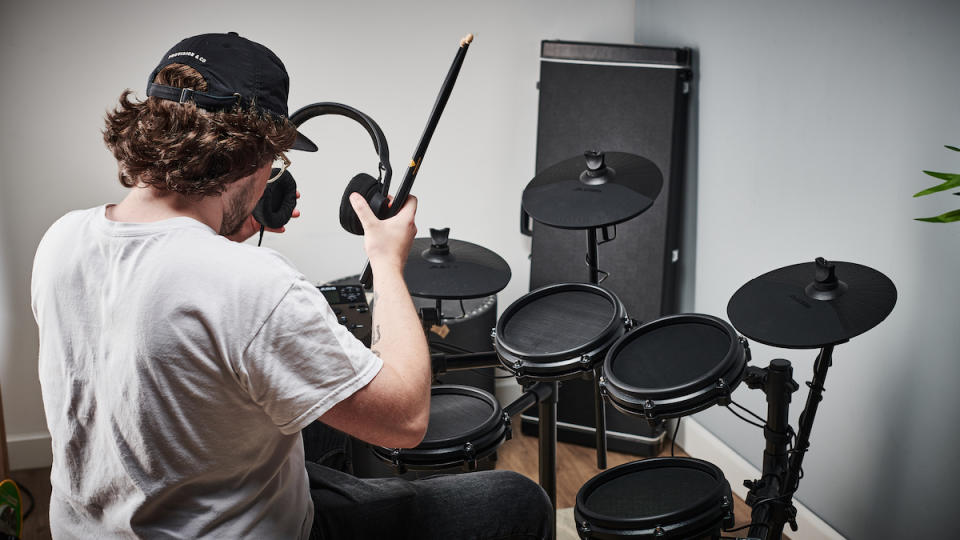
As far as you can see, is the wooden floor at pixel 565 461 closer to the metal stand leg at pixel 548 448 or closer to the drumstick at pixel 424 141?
the metal stand leg at pixel 548 448

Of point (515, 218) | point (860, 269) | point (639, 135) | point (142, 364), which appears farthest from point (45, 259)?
point (515, 218)

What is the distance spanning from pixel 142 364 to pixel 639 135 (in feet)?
7.06

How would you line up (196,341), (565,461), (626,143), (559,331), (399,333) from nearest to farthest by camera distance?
1. (196,341)
2. (399,333)
3. (559,331)
4. (626,143)
5. (565,461)

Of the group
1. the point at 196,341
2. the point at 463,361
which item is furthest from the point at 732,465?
the point at 196,341

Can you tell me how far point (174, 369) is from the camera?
2.91ft

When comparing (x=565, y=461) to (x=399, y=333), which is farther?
(x=565, y=461)

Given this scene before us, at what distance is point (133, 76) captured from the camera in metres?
2.67

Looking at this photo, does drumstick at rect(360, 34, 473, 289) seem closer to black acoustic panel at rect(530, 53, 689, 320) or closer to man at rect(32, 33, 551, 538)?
man at rect(32, 33, 551, 538)

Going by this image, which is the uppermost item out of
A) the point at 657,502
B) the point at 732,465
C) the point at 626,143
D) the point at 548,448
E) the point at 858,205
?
the point at 626,143

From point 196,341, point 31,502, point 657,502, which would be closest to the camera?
point 196,341

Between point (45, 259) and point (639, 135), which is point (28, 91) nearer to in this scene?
point (45, 259)

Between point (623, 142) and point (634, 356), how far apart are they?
51.1 inches

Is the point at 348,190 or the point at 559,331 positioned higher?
the point at 348,190

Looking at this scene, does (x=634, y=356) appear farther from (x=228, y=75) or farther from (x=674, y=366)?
(x=228, y=75)
